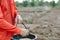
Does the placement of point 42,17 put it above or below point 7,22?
below

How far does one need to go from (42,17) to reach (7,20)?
5.17m

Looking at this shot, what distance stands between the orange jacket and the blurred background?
2923mm

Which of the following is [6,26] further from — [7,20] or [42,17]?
[42,17]

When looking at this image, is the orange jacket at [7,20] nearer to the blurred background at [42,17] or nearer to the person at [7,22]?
the person at [7,22]

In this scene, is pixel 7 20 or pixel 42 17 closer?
pixel 7 20

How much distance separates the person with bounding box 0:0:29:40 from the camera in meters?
3.78

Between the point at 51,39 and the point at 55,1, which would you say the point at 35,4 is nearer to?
the point at 55,1

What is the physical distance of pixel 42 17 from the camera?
9164 millimetres

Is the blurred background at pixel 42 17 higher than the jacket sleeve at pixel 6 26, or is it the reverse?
the jacket sleeve at pixel 6 26

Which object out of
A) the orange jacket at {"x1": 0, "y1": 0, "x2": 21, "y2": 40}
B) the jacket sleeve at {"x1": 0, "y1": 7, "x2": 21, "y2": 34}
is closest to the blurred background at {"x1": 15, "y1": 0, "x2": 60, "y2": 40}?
the orange jacket at {"x1": 0, "y1": 0, "x2": 21, "y2": 40}

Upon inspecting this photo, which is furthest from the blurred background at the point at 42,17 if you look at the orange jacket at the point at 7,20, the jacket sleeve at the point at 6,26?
the jacket sleeve at the point at 6,26

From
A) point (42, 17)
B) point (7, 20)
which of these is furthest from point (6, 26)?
point (42, 17)

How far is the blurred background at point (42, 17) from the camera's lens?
24.1 feet

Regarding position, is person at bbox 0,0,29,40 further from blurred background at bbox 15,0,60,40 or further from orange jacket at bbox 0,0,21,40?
blurred background at bbox 15,0,60,40
